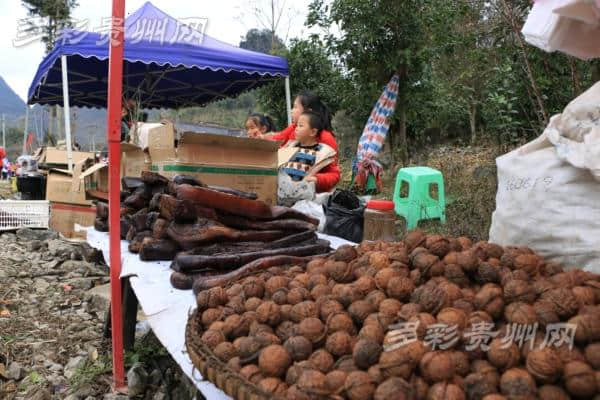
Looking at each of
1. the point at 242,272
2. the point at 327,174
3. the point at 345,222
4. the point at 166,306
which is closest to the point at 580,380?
the point at 242,272

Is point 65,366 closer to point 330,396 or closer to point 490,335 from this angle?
point 330,396

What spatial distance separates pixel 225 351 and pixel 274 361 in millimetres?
154

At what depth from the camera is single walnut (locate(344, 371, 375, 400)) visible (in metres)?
0.95

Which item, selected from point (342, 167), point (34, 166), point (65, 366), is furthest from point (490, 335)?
point (342, 167)

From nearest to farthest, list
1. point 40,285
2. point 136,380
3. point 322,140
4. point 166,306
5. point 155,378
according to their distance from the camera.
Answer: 1. point 166,306
2. point 136,380
3. point 155,378
4. point 40,285
5. point 322,140

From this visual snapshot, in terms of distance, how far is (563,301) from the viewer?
1150mm

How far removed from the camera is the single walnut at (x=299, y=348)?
112 cm

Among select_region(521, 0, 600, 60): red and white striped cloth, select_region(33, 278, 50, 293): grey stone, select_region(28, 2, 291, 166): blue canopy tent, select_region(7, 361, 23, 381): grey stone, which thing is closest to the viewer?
select_region(521, 0, 600, 60): red and white striped cloth

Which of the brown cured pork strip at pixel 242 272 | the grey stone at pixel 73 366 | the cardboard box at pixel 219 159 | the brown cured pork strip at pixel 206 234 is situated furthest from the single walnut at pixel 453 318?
the cardboard box at pixel 219 159

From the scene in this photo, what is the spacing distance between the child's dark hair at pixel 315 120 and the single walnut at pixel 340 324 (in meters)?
3.28

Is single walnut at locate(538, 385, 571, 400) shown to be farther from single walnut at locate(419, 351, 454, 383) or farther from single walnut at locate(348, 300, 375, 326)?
single walnut at locate(348, 300, 375, 326)

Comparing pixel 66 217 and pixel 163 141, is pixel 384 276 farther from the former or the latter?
pixel 66 217

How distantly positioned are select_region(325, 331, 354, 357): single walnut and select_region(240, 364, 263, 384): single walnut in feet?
0.55

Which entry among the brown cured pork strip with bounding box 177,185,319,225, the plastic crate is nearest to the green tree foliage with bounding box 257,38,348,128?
the plastic crate
